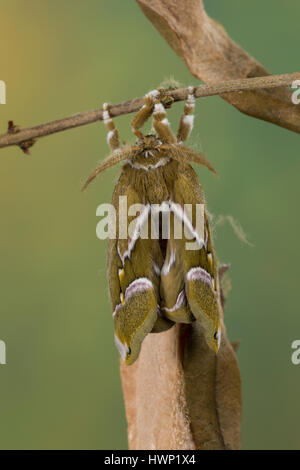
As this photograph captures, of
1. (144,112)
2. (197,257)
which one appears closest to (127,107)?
(144,112)

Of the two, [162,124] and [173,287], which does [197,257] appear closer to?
[173,287]

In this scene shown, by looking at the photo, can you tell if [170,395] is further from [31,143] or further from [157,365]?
[31,143]

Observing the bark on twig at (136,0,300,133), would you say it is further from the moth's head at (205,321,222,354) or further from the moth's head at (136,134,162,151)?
the moth's head at (205,321,222,354)

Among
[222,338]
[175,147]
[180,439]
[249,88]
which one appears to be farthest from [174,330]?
[249,88]

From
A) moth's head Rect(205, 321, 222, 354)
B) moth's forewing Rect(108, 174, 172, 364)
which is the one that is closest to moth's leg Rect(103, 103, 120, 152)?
moth's forewing Rect(108, 174, 172, 364)

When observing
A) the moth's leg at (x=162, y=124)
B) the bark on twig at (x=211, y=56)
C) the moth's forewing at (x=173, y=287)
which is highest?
the bark on twig at (x=211, y=56)

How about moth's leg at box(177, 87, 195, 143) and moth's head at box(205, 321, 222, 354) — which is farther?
moth's leg at box(177, 87, 195, 143)

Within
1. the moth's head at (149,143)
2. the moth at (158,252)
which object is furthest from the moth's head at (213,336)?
the moth's head at (149,143)

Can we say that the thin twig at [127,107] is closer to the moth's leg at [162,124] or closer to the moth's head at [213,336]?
the moth's leg at [162,124]
